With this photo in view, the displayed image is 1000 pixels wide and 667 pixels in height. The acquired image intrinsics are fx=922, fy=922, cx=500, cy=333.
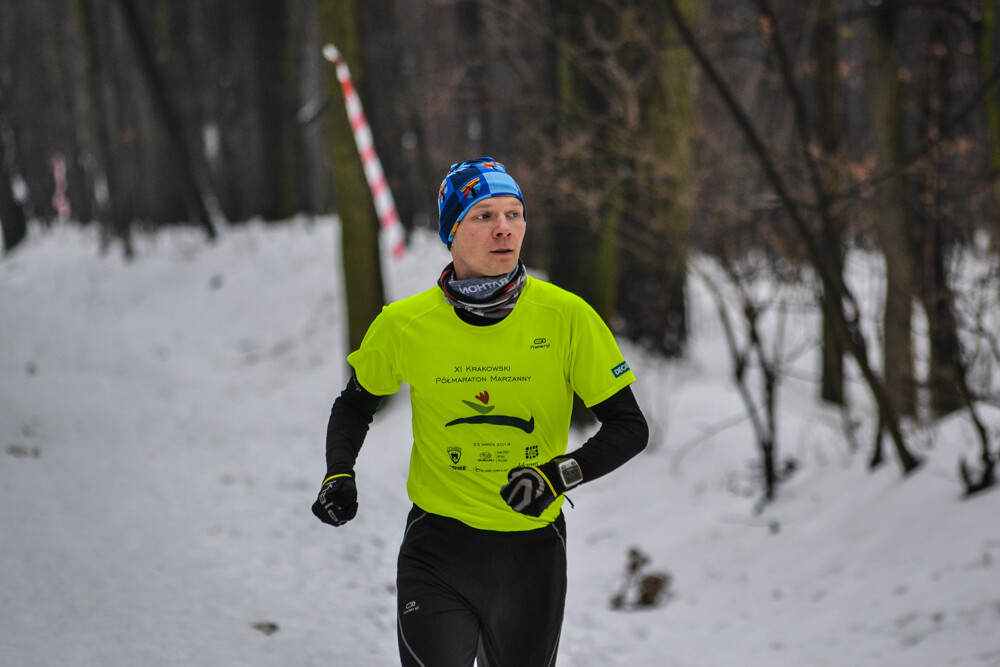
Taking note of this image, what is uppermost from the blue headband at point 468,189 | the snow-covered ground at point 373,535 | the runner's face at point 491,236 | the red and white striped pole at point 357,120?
the red and white striped pole at point 357,120

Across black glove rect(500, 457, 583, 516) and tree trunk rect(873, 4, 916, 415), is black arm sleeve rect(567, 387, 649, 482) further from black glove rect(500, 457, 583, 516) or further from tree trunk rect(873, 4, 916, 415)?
tree trunk rect(873, 4, 916, 415)

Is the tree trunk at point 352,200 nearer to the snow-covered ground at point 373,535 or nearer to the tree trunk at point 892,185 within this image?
the snow-covered ground at point 373,535

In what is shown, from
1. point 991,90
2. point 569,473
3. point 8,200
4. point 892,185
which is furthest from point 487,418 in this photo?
point 8,200

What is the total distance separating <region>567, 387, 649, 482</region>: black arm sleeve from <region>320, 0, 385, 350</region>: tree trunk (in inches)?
246

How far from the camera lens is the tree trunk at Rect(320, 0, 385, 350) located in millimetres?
8453

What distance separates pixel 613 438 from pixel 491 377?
→ 0.35 m

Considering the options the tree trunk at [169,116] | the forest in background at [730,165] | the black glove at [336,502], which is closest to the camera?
the black glove at [336,502]

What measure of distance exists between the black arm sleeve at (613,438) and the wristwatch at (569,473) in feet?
0.07

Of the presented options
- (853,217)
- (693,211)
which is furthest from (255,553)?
(853,217)

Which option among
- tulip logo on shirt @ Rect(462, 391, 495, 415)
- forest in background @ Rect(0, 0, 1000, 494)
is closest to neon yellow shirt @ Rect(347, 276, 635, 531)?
tulip logo on shirt @ Rect(462, 391, 495, 415)

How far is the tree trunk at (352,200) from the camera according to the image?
333 inches

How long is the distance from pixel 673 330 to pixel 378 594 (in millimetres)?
5642

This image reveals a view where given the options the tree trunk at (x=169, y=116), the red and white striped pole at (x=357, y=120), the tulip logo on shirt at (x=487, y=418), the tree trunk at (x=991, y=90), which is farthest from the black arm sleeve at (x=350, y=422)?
the tree trunk at (x=169, y=116)

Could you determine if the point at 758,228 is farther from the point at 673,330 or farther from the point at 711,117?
the point at 711,117
